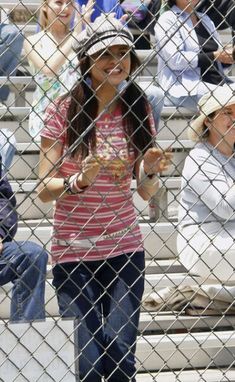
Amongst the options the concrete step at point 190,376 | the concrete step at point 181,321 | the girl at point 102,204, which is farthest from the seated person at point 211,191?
the girl at point 102,204

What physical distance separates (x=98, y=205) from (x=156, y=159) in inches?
12.2

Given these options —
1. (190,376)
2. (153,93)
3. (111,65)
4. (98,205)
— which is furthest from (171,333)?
(111,65)

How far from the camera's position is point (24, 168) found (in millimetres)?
6082

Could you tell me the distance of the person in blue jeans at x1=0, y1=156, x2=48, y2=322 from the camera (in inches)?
173

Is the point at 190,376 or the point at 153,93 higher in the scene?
the point at 153,93

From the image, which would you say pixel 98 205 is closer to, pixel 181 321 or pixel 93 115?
pixel 93 115

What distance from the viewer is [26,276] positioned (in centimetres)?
448

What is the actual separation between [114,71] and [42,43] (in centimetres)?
208

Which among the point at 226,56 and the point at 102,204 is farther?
the point at 226,56

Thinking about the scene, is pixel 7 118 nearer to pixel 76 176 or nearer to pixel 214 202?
pixel 214 202

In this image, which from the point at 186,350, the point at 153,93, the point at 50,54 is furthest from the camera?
the point at 50,54

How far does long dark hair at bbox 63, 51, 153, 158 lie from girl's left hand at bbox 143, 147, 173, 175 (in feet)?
0.47

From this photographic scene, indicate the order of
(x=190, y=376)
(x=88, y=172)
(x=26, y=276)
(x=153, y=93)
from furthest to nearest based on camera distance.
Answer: (x=153, y=93) → (x=190, y=376) → (x=26, y=276) → (x=88, y=172)

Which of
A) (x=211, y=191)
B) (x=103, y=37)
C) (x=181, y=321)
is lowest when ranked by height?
(x=181, y=321)
